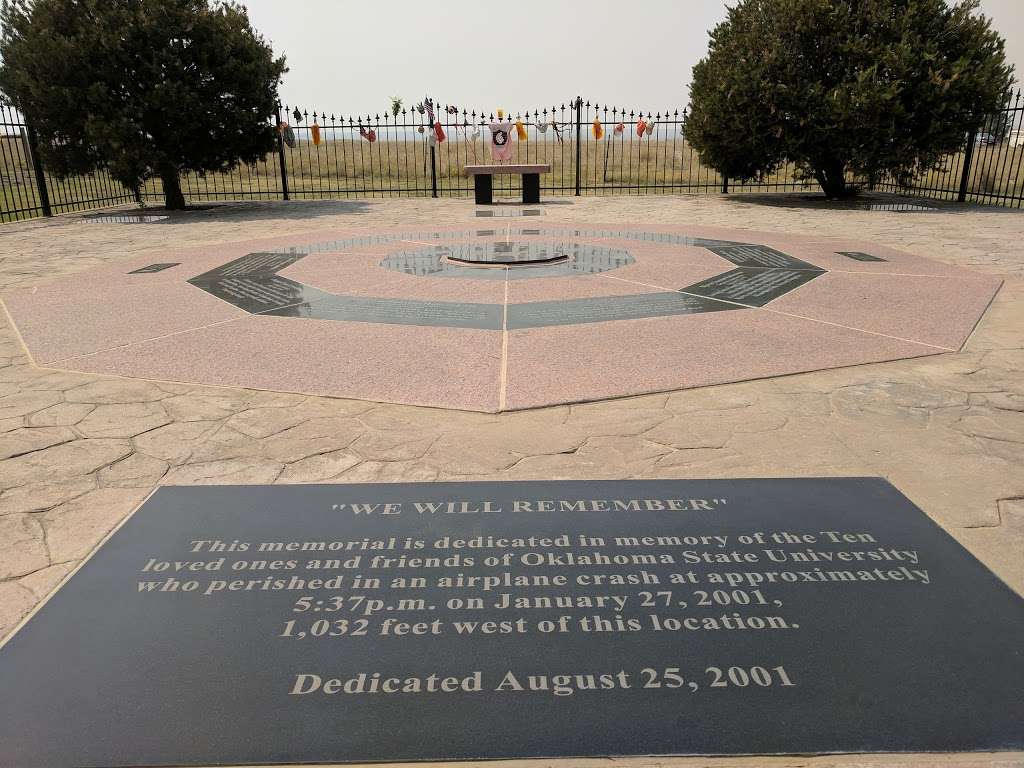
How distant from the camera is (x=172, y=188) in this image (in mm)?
15969

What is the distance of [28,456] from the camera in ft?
11.3

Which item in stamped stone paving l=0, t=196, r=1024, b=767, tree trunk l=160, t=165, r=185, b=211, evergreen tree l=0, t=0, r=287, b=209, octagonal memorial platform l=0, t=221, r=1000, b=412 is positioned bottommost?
stamped stone paving l=0, t=196, r=1024, b=767

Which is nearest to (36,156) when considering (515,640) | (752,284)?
(752,284)

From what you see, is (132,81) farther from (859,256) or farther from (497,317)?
(859,256)

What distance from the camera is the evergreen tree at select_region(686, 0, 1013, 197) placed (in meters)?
13.7

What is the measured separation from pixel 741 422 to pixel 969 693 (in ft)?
6.61

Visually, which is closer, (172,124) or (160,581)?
(160,581)

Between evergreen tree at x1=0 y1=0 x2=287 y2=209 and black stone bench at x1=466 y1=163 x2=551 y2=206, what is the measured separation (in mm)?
4758

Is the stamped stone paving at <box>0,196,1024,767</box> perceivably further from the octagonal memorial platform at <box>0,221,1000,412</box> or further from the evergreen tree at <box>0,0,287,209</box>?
the evergreen tree at <box>0,0,287,209</box>

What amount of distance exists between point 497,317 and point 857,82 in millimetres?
11458

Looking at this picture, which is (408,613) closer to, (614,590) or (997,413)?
(614,590)

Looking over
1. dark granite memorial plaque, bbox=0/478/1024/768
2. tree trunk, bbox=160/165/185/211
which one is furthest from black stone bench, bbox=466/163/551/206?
dark granite memorial plaque, bbox=0/478/1024/768

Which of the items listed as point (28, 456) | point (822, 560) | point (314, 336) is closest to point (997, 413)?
point (822, 560)

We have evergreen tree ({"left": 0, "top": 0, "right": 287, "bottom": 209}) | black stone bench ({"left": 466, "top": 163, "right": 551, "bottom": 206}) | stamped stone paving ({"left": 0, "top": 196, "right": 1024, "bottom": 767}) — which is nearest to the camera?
stamped stone paving ({"left": 0, "top": 196, "right": 1024, "bottom": 767})
